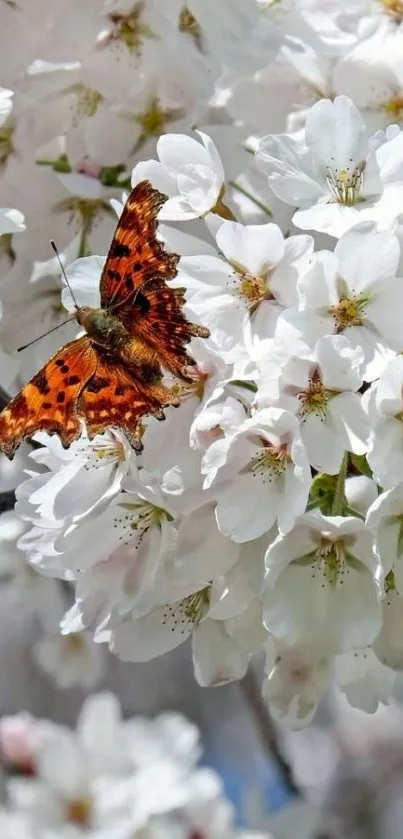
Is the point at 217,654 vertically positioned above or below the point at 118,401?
below

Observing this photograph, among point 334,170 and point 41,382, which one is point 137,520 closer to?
point 41,382

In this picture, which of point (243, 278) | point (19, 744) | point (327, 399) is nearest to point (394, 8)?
point (243, 278)

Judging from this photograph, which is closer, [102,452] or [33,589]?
[102,452]

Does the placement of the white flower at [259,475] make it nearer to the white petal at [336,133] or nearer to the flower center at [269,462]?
the flower center at [269,462]

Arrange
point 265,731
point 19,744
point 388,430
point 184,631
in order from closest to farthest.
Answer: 1. point 388,430
2. point 184,631
3. point 19,744
4. point 265,731

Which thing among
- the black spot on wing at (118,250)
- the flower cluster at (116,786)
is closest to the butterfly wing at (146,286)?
the black spot on wing at (118,250)

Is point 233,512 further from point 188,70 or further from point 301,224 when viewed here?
point 188,70

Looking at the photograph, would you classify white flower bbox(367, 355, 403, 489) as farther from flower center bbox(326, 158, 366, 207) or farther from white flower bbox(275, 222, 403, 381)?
flower center bbox(326, 158, 366, 207)

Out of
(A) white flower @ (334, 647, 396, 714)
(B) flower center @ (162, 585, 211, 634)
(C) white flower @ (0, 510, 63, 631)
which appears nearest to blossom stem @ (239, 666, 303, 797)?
(C) white flower @ (0, 510, 63, 631)
